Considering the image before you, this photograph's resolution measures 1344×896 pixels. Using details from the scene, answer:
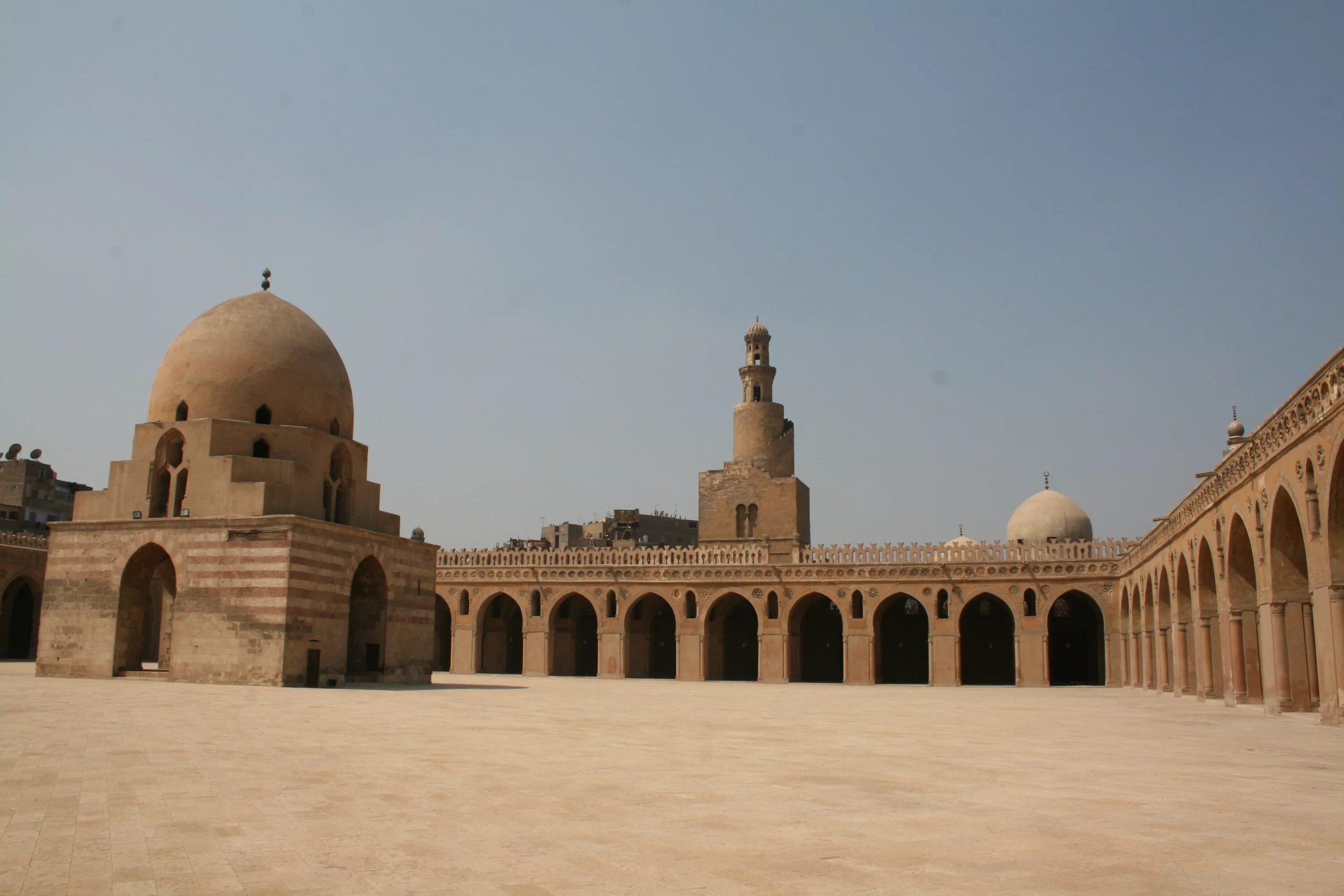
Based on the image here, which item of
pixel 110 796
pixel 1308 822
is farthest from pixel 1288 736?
pixel 110 796

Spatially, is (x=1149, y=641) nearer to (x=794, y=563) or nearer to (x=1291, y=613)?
(x=794, y=563)

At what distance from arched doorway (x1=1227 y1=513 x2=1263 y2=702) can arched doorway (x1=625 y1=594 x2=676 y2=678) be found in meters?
21.7

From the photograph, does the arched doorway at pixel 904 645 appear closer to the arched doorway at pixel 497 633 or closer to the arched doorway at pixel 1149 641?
the arched doorway at pixel 1149 641

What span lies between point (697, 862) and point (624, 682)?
1124 inches

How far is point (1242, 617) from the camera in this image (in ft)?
65.3

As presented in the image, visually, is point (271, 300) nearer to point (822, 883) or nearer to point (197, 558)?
point (197, 558)

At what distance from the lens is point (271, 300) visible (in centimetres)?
2469

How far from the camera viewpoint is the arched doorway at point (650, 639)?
3919 centimetres

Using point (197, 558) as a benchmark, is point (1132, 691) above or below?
below

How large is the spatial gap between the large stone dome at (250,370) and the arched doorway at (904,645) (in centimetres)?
2441

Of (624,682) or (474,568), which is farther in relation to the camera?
(474,568)

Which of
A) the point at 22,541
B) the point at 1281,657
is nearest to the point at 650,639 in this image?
the point at 22,541

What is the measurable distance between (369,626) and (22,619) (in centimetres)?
2081

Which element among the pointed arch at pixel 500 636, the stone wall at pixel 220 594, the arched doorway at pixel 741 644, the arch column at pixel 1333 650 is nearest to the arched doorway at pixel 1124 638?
the arched doorway at pixel 741 644
